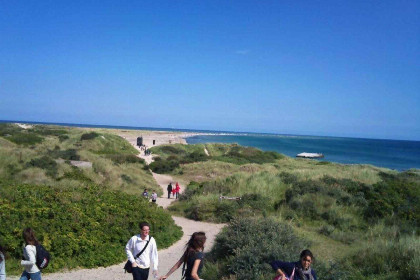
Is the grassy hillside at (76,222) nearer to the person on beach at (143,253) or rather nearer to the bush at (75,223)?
the bush at (75,223)

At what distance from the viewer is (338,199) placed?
15586mm

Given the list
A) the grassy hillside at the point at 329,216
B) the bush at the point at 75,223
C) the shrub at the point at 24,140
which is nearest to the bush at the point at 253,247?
the grassy hillside at the point at 329,216

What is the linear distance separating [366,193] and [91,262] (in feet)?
42.5

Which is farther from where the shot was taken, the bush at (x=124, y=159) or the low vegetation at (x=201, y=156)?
the low vegetation at (x=201, y=156)

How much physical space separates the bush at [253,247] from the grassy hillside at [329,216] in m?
0.03

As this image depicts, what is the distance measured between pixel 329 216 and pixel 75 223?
32.8 feet

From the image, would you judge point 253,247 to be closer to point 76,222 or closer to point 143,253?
point 143,253

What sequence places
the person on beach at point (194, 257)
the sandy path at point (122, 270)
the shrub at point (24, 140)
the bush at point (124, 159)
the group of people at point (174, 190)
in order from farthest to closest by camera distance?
the shrub at point (24, 140) → the bush at point (124, 159) → the group of people at point (174, 190) → the sandy path at point (122, 270) → the person on beach at point (194, 257)

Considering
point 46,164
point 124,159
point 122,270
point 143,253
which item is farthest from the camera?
point 124,159

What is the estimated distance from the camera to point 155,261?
5.71 meters

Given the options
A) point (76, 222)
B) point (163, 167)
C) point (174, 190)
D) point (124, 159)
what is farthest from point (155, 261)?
point (163, 167)

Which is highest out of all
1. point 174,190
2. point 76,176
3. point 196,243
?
point 196,243

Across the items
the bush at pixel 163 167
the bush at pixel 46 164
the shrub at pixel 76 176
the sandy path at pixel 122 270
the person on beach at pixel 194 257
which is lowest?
the bush at pixel 163 167

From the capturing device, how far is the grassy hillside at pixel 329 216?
23.3ft
